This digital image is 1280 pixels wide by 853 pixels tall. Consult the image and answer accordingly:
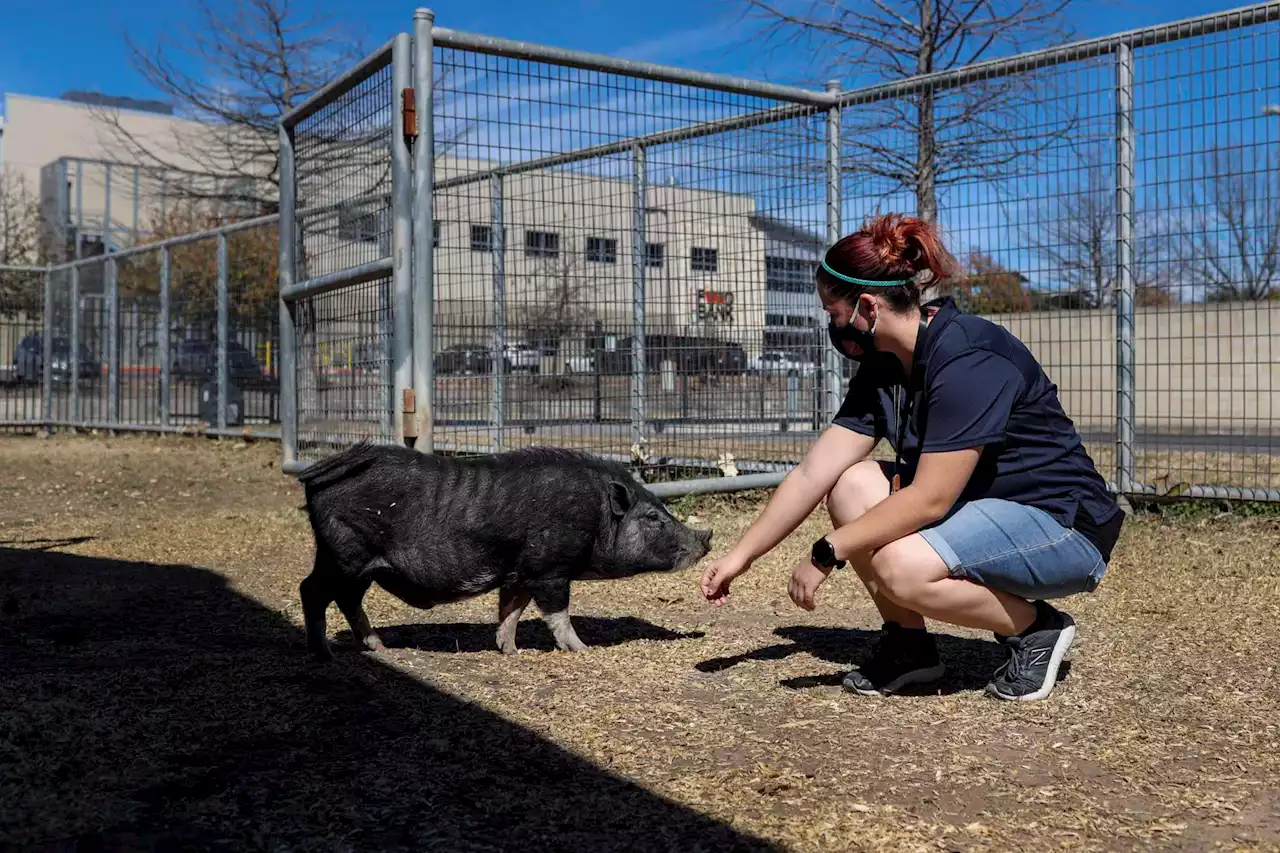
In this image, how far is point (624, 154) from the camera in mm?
7676

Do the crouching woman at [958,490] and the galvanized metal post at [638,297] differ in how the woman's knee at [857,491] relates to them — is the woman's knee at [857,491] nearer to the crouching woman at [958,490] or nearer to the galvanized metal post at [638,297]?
the crouching woman at [958,490]

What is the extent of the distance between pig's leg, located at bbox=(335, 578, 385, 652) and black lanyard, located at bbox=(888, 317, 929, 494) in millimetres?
1823

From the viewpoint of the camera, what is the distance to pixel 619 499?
4.51 metres

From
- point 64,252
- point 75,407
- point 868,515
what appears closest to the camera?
point 868,515

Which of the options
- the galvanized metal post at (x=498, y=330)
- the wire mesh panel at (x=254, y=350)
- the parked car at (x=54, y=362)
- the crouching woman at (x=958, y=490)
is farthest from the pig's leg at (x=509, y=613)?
the parked car at (x=54, y=362)

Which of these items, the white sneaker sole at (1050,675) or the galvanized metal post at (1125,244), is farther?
the galvanized metal post at (1125,244)

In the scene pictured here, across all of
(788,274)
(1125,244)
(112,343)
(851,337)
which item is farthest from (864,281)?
(112,343)

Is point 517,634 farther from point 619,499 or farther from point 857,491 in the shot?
point 857,491

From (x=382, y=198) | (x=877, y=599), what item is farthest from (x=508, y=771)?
(x=382, y=198)

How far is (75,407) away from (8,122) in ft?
128

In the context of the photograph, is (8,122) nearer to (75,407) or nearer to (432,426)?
(75,407)

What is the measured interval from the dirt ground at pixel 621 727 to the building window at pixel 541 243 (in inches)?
88.9

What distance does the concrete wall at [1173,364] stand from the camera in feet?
22.7

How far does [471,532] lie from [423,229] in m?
1.95
